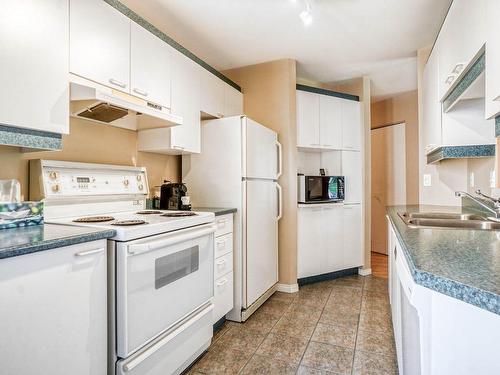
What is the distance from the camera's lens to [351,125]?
11.7 ft

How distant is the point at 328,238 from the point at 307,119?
1.37 meters

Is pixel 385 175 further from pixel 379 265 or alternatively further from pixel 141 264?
pixel 141 264

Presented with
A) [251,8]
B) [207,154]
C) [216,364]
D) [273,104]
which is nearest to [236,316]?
[216,364]

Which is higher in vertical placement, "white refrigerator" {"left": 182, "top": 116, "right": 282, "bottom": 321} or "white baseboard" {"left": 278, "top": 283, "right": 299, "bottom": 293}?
"white refrigerator" {"left": 182, "top": 116, "right": 282, "bottom": 321}

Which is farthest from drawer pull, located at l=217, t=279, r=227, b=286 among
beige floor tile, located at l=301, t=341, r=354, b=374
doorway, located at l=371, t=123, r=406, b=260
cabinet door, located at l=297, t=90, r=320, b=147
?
doorway, located at l=371, t=123, r=406, b=260

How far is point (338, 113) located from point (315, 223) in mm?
1310

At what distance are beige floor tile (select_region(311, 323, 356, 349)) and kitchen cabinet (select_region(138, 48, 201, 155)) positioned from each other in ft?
5.55

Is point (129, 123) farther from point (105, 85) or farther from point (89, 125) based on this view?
point (105, 85)

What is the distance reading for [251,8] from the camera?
222 cm

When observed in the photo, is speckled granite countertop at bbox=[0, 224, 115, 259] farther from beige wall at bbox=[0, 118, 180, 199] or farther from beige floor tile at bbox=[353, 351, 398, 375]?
beige floor tile at bbox=[353, 351, 398, 375]

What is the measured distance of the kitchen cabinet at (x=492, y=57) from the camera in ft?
3.79

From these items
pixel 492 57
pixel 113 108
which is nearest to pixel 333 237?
pixel 492 57

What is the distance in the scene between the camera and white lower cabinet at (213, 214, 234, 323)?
2.20 meters

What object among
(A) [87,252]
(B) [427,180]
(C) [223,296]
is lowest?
(C) [223,296]
